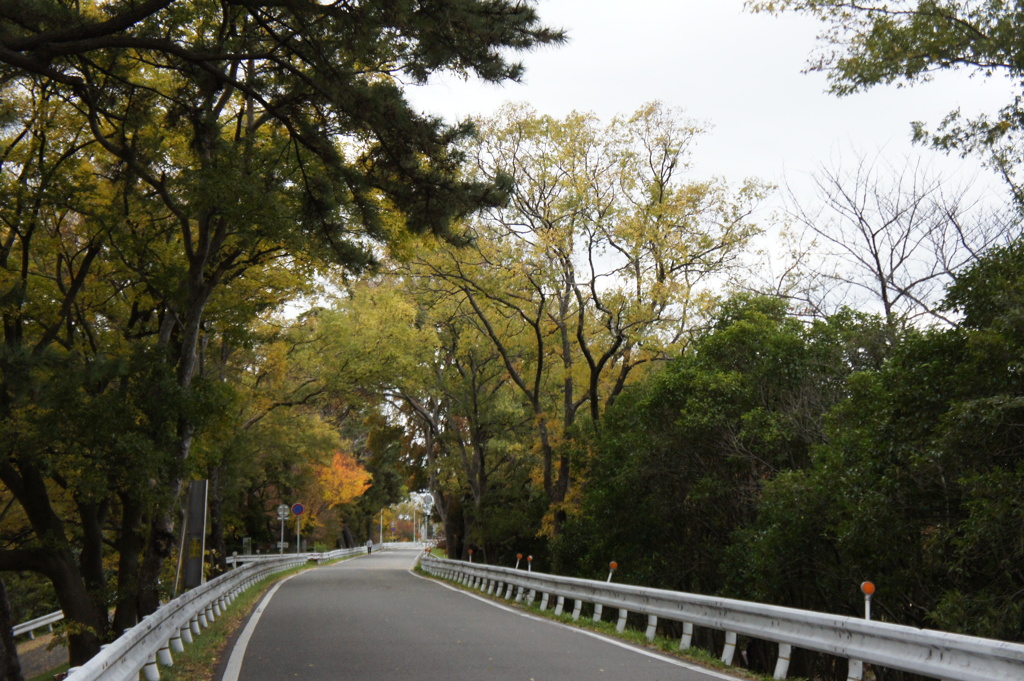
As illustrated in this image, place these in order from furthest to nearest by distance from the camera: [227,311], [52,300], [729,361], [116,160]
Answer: [729,361], [227,311], [52,300], [116,160]

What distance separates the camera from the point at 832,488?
13125mm

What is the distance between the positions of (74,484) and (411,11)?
9438 millimetres

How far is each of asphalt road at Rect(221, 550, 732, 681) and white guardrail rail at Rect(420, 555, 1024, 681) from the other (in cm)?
74

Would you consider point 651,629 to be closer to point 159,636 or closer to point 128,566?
point 159,636

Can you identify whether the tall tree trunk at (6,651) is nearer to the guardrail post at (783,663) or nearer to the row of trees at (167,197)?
the row of trees at (167,197)

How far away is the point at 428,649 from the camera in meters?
10.9

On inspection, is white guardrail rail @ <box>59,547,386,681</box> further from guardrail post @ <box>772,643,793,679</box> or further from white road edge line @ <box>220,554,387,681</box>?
guardrail post @ <box>772,643,793,679</box>

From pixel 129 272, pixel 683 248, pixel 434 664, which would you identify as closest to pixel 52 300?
pixel 129 272

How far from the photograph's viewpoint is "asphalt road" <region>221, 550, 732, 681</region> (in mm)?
9008

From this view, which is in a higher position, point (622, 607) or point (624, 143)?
point (624, 143)

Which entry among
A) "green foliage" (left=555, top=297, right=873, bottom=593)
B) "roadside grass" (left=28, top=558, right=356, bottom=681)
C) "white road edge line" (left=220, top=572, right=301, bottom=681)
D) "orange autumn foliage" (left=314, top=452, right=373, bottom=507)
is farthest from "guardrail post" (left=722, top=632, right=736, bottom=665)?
"orange autumn foliage" (left=314, top=452, right=373, bottom=507)

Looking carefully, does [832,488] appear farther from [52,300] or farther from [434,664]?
[52,300]

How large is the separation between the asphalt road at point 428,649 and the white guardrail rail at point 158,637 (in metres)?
0.71

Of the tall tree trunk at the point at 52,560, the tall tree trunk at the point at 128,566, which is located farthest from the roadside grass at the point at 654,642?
the tall tree trunk at the point at 52,560
